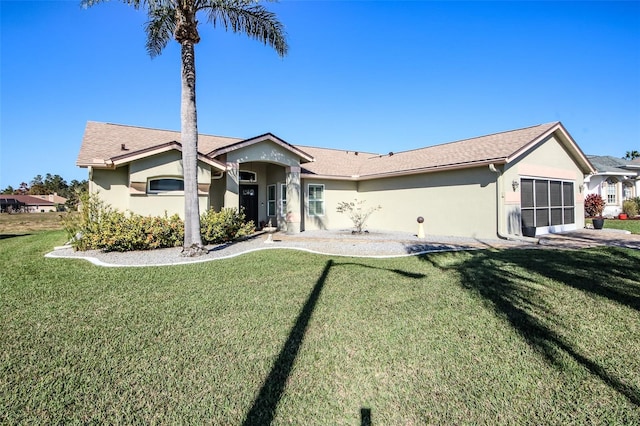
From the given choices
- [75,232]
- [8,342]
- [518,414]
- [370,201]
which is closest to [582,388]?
[518,414]

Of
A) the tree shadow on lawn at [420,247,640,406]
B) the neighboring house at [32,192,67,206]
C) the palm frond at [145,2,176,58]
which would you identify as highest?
the palm frond at [145,2,176,58]

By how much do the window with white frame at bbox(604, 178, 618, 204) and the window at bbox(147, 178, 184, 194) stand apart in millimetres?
29152

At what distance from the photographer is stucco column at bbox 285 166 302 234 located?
51.5ft

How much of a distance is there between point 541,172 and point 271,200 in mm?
13053

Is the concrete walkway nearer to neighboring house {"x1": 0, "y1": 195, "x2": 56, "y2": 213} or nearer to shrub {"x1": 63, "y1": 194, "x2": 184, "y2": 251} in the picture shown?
shrub {"x1": 63, "y1": 194, "x2": 184, "y2": 251}

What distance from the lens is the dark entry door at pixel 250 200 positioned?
17.4 m

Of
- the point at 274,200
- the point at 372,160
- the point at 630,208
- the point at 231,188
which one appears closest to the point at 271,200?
the point at 274,200

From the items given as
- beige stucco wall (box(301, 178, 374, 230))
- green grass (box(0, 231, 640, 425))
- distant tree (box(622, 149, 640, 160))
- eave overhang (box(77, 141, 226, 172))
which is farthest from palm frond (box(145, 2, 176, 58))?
distant tree (box(622, 149, 640, 160))

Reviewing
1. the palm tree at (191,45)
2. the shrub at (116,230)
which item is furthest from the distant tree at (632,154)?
the shrub at (116,230)

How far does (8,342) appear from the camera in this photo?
397cm

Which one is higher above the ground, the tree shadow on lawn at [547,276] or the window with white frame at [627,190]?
the window with white frame at [627,190]

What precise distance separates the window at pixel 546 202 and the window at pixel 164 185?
46.6ft

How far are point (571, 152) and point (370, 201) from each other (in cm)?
1036

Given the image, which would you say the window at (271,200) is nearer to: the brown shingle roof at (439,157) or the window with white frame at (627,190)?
the brown shingle roof at (439,157)
